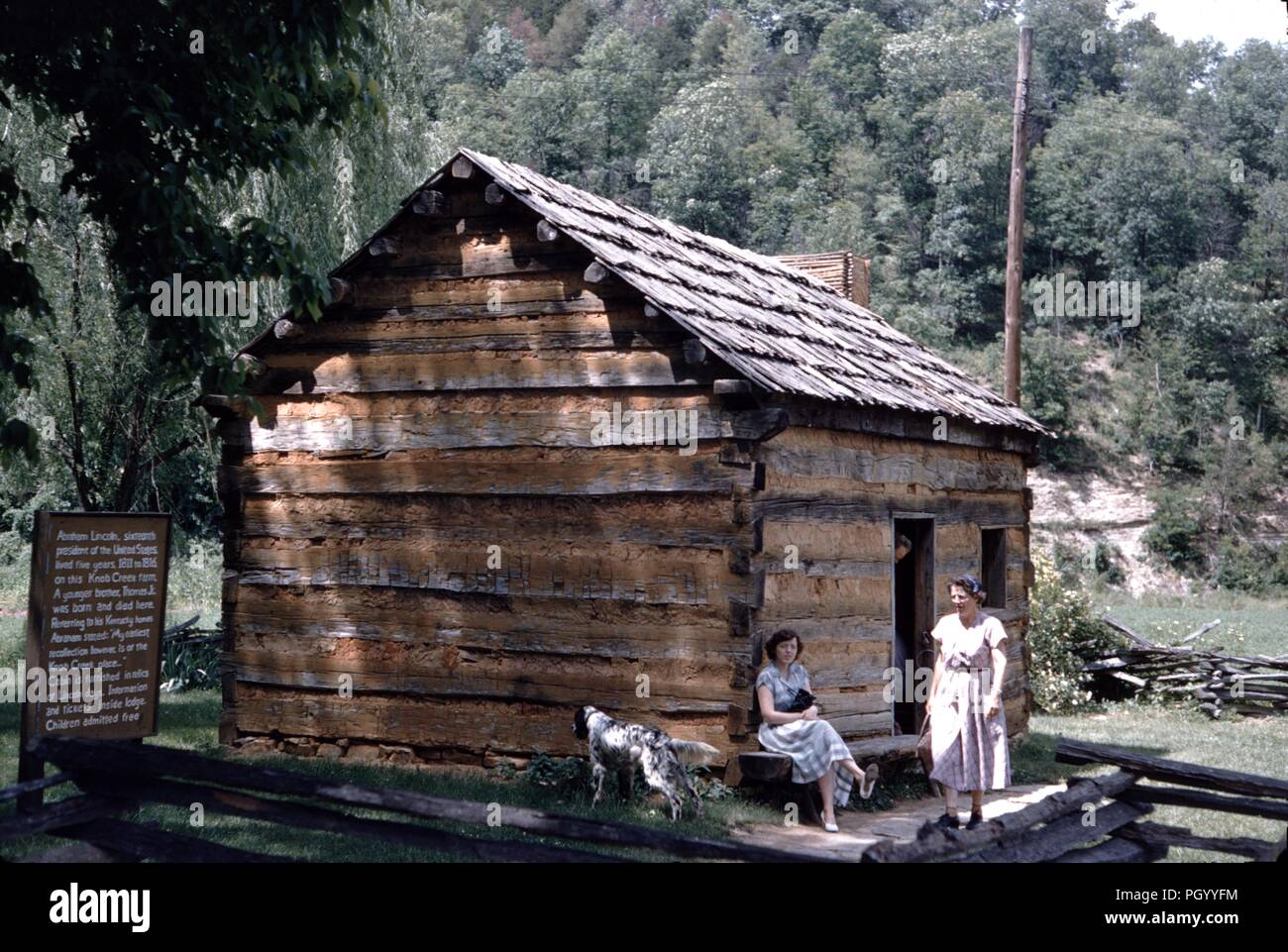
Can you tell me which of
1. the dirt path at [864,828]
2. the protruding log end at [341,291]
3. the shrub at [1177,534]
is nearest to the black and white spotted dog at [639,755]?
the dirt path at [864,828]

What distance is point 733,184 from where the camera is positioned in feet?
222

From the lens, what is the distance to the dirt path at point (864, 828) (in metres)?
9.38

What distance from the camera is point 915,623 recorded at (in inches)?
528

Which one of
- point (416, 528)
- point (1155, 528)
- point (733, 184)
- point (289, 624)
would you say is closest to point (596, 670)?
point (416, 528)

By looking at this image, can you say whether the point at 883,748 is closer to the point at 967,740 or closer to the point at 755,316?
the point at 967,740

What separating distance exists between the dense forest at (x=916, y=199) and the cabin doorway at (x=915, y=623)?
8814mm

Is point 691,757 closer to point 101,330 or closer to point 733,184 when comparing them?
point 101,330

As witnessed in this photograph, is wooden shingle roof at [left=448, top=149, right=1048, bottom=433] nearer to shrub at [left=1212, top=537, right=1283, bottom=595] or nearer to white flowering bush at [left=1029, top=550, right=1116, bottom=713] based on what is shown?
white flowering bush at [left=1029, top=550, right=1116, bottom=713]

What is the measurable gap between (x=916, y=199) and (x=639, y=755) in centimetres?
6304

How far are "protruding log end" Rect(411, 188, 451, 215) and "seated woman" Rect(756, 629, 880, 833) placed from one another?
15.2 ft

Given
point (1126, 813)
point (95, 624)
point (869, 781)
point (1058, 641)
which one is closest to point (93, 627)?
point (95, 624)

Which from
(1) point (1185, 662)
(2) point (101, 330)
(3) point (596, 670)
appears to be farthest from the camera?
(1) point (1185, 662)
